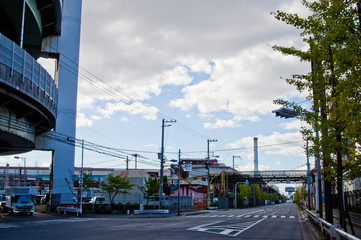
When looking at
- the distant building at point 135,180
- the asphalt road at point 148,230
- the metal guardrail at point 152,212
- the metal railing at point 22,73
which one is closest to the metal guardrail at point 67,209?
the metal guardrail at point 152,212

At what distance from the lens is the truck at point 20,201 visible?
130 ft

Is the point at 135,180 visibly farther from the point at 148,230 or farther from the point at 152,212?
the point at 148,230

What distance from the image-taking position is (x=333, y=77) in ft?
43.8

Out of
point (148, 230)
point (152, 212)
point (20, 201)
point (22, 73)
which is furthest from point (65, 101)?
point (148, 230)

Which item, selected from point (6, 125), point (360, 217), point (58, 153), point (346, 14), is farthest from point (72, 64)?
point (346, 14)

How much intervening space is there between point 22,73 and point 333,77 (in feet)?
65.1

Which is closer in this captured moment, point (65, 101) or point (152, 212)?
point (152, 212)

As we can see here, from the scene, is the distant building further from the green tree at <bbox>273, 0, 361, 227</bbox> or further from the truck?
the green tree at <bbox>273, 0, 361, 227</bbox>

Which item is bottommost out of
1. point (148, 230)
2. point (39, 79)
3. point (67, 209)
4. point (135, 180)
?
point (67, 209)

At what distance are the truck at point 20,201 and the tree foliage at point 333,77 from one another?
115 feet

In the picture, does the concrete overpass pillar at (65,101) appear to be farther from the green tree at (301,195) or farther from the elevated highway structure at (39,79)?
the green tree at (301,195)

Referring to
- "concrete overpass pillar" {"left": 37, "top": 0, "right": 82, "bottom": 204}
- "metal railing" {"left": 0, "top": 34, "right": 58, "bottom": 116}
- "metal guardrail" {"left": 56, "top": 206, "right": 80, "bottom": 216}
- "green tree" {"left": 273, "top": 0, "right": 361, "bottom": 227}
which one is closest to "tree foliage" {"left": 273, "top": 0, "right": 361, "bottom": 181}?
"green tree" {"left": 273, "top": 0, "right": 361, "bottom": 227}

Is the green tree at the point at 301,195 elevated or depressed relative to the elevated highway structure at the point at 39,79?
depressed

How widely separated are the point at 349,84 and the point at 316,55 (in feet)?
15.9
